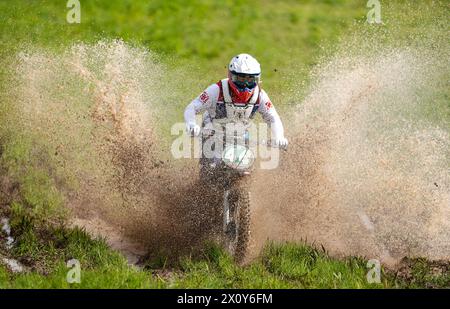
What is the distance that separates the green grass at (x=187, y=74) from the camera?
846cm

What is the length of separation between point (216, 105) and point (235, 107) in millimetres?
306

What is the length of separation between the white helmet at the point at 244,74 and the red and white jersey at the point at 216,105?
0.19m

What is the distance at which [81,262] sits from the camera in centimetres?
872

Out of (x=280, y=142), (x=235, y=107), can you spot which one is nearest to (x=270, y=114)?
(x=235, y=107)

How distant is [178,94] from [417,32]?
6.86 m

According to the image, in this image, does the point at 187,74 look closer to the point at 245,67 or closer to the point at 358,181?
the point at 358,181

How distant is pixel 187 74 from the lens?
55.6ft

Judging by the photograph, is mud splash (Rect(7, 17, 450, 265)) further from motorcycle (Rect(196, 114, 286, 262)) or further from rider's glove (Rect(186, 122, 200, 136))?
rider's glove (Rect(186, 122, 200, 136))

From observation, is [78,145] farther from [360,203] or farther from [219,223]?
[360,203]

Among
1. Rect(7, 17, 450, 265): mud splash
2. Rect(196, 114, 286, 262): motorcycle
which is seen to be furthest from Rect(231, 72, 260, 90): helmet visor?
Rect(7, 17, 450, 265): mud splash

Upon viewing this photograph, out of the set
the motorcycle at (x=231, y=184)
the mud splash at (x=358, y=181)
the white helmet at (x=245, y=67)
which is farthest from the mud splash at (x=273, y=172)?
the white helmet at (x=245, y=67)

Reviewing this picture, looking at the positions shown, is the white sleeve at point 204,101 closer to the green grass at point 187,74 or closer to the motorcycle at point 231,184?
the motorcycle at point 231,184
